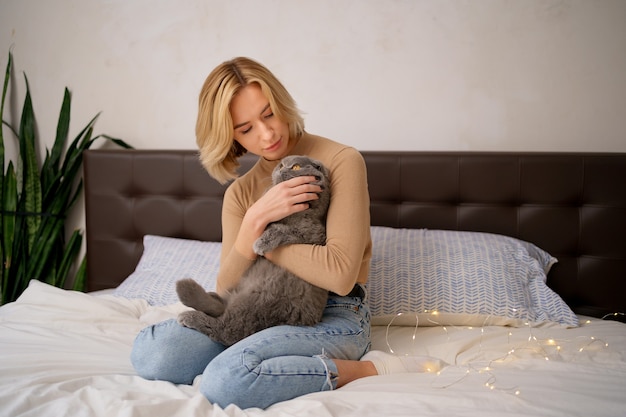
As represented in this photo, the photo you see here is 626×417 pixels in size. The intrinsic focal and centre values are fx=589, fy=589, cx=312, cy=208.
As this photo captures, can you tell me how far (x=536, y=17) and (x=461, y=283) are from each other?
45.4 inches

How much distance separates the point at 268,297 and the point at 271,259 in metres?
0.11

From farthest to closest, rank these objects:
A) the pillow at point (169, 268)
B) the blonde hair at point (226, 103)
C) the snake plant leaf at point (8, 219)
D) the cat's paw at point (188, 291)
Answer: the snake plant leaf at point (8, 219) → the pillow at point (169, 268) → the blonde hair at point (226, 103) → the cat's paw at point (188, 291)

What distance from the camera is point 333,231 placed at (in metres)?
1.56

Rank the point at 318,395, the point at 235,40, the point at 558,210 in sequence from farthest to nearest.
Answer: the point at 235,40
the point at 558,210
the point at 318,395

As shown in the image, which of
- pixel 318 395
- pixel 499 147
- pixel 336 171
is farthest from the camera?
pixel 499 147

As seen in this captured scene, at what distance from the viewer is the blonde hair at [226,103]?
168 centimetres

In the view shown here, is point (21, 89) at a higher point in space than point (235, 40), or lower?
lower

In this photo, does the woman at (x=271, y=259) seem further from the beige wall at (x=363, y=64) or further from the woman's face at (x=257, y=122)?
the beige wall at (x=363, y=64)

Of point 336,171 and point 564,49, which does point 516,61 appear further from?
point 336,171

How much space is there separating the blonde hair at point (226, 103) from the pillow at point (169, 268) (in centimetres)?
65

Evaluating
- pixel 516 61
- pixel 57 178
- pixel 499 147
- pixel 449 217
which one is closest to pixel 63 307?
pixel 57 178

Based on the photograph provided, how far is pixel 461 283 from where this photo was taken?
2053 mm

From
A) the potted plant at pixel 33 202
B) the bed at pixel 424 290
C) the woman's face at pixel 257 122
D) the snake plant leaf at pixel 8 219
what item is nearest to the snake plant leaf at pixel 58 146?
the potted plant at pixel 33 202

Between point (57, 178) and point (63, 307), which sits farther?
point (57, 178)
